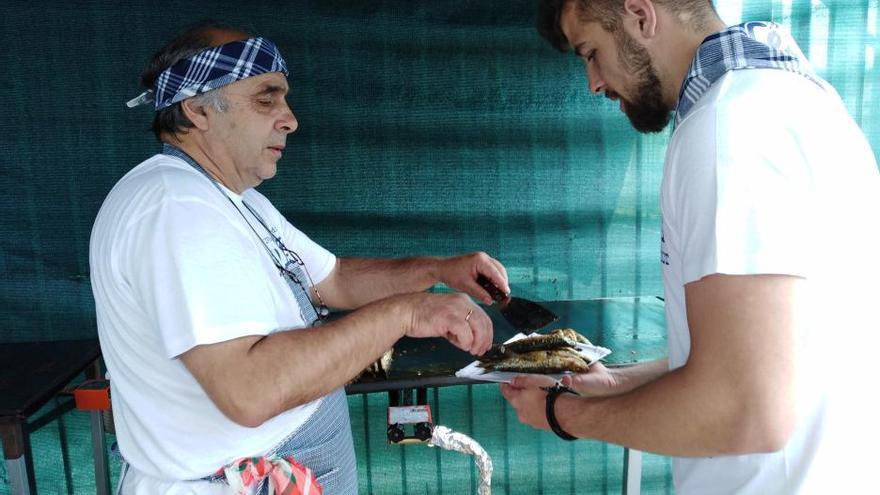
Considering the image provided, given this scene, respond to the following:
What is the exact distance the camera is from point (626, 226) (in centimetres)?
324

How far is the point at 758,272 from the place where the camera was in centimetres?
92

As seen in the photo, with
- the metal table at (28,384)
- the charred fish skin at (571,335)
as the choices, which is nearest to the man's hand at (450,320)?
the charred fish skin at (571,335)

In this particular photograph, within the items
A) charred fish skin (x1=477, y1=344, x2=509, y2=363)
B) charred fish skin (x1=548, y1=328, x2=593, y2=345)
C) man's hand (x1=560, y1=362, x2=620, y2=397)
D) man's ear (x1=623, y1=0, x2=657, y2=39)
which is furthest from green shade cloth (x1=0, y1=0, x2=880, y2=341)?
man's ear (x1=623, y1=0, x2=657, y2=39)

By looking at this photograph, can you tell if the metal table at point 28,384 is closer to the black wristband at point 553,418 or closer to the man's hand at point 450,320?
the man's hand at point 450,320

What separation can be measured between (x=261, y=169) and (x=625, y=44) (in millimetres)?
933

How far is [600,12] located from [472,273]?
1167 millimetres

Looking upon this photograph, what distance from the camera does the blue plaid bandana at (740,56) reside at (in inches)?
41.5

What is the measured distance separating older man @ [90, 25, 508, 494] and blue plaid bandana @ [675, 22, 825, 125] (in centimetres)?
75

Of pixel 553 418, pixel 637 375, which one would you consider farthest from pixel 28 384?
pixel 637 375

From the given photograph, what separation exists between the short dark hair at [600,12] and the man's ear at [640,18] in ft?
0.05

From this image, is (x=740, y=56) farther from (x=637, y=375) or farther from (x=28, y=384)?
(x=28, y=384)

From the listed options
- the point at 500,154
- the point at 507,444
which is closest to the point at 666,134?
the point at 500,154

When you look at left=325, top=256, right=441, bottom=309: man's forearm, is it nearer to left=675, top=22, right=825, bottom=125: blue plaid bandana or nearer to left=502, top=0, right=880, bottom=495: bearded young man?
left=502, top=0, right=880, bottom=495: bearded young man

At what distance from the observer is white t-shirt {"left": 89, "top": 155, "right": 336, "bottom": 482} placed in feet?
4.11
